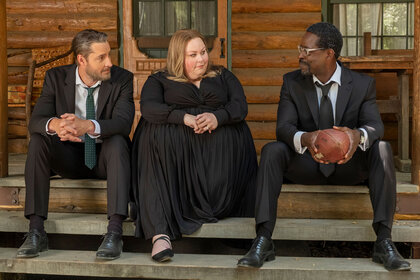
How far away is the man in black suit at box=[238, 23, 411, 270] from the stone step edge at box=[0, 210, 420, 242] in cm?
25

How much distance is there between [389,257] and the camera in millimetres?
2934

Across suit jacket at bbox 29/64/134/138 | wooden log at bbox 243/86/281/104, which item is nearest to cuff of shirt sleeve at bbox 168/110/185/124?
suit jacket at bbox 29/64/134/138

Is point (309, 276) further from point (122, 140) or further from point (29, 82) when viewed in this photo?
point (29, 82)

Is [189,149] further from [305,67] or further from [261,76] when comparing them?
[261,76]

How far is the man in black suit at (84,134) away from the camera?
10.7ft

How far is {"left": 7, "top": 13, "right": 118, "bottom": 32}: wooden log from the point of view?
6027mm

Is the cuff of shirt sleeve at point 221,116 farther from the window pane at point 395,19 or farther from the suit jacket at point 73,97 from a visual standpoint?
the window pane at point 395,19

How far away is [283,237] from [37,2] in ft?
13.5

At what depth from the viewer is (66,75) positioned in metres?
3.64

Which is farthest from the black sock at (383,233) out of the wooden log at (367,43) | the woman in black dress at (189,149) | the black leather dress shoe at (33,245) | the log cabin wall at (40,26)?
the log cabin wall at (40,26)

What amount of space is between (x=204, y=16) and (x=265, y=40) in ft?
2.30

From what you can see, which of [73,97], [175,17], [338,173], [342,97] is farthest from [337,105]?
[175,17]

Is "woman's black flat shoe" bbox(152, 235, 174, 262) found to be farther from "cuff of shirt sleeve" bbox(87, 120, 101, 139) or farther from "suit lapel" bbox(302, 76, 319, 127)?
"suit lapel" bbox(302, 76, 319, 127)

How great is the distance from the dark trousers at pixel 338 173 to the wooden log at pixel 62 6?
3475 mm
